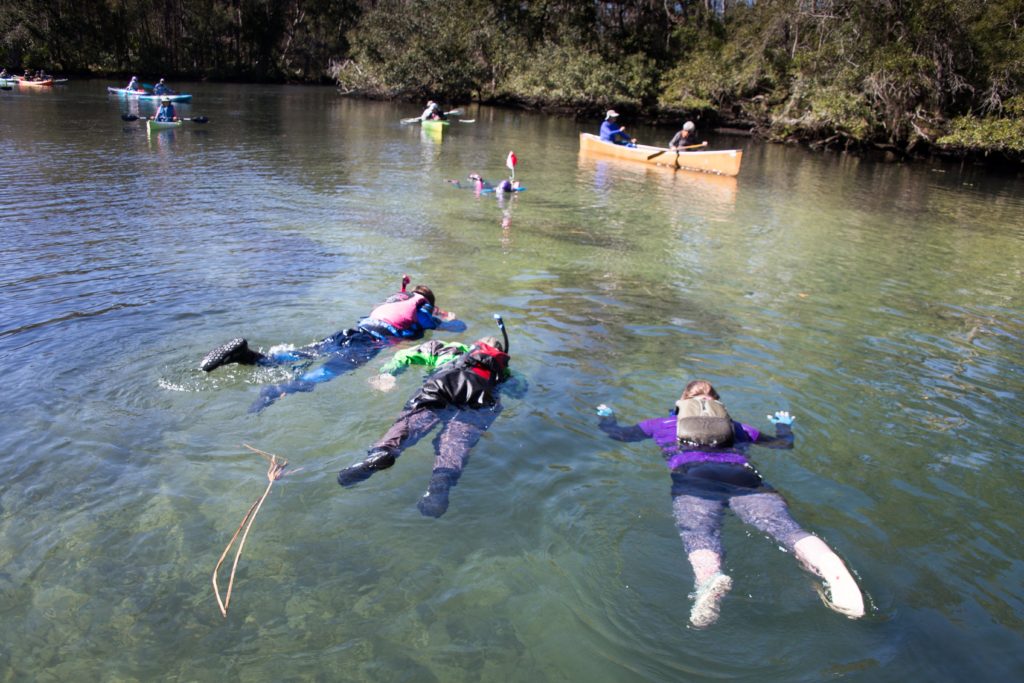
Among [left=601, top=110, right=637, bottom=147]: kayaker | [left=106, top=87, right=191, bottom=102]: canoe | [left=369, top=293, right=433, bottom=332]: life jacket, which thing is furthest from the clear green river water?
[left=106, top=87, right=191, bottom=102]: canoe

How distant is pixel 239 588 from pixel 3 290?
27.5ft

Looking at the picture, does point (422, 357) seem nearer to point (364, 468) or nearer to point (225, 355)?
point (225, 355)

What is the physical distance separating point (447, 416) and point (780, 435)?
3247mm

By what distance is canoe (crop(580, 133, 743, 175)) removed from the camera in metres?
25.1

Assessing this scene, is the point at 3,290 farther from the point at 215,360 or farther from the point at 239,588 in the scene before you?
the point at 239,588

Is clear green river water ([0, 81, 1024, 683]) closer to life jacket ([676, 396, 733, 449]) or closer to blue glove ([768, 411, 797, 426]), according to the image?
blue glove ([768, 411, 797, 426])

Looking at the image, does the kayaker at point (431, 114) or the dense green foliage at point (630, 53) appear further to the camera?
the kayaker at point (431, 114)

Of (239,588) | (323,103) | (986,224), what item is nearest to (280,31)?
(323,103)

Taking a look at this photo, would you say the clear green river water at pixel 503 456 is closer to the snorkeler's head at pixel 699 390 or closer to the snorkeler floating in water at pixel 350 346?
the snorkeler floating in water at pixel 350 346

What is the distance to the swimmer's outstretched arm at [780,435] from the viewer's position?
6.38m

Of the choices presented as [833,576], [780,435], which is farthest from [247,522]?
[780,435]

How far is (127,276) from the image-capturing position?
11.0m

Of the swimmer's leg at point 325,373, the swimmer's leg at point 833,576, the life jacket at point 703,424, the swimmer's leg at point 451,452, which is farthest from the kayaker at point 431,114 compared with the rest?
the swimmer's leg at point 833,576

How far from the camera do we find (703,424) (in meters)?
5.89
